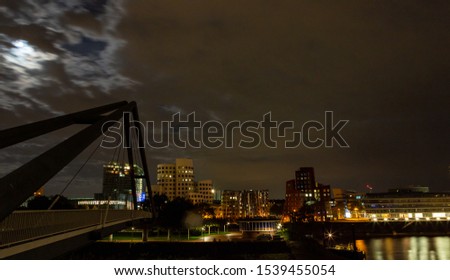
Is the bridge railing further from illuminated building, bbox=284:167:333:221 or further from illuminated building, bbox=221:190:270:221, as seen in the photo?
illuminated building, bbox=284:167:333:221

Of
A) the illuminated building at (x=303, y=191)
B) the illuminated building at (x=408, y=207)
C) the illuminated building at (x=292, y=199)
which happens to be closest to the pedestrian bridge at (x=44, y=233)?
the illuminated building at (x=408, y=207)

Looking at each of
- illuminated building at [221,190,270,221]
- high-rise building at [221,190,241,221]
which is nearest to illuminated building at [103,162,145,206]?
high-rise building at [221,190,241,221]

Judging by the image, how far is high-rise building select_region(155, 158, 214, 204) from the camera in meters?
142

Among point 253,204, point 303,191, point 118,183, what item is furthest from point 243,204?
point 118,183

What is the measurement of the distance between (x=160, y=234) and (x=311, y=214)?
8227 centimetres

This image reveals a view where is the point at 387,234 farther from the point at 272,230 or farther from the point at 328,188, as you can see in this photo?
the point at 328,188

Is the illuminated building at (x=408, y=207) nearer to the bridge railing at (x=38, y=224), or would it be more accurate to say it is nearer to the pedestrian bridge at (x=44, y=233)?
the pedestrian bridge at (x=44, y=233)

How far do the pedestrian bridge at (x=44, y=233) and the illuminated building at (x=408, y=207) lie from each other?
11967 cm

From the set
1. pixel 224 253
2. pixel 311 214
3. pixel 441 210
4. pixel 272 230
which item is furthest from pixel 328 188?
pixel 224 253

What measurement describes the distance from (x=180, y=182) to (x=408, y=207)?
262 ft

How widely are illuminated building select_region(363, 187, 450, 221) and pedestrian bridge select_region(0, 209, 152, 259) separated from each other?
11967 centimetres

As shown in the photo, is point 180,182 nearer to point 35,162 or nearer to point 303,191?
point 303,191

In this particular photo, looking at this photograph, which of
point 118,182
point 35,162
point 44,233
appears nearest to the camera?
point 35,162

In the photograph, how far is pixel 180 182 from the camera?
143 meters
